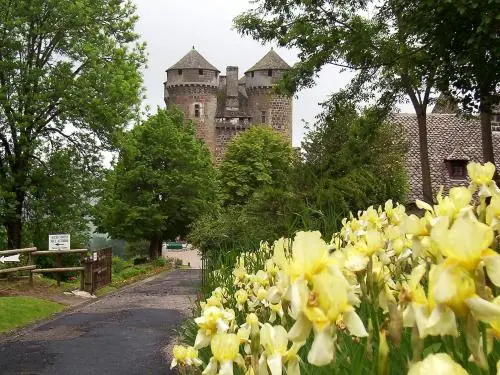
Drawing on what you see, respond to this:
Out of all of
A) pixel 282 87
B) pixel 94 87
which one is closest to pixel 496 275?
pixel 282 87

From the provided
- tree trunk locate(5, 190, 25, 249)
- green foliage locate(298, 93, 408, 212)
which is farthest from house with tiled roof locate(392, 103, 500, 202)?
tree trunk locate(5, 190, 25, 249)

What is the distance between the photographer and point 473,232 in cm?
127

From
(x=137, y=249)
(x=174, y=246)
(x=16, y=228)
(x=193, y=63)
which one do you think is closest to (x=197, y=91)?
(x=193, y=63)

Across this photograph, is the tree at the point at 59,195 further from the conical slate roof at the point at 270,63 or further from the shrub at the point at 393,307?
the conical slate roof at the point at 270,63

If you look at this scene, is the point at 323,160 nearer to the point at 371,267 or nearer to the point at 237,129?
the point at 371,267

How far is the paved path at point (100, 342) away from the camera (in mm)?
9555

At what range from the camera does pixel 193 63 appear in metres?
77.9

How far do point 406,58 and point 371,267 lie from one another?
481 inches

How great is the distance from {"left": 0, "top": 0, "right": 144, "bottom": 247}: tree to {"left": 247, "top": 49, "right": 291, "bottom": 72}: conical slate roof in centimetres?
5226

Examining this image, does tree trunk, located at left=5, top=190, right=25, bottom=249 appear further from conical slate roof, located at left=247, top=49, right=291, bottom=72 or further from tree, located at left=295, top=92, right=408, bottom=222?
conical slate roof, located at left=247, top=49, right=291, bottom=72

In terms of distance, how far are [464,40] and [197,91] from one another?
6742cm

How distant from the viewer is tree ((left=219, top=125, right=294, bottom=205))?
59.2 meters

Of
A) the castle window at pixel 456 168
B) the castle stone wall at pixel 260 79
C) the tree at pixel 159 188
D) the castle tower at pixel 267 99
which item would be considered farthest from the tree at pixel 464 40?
Result: the castle stone wall at pixel 260 79

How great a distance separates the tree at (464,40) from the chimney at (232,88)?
2645 inches
